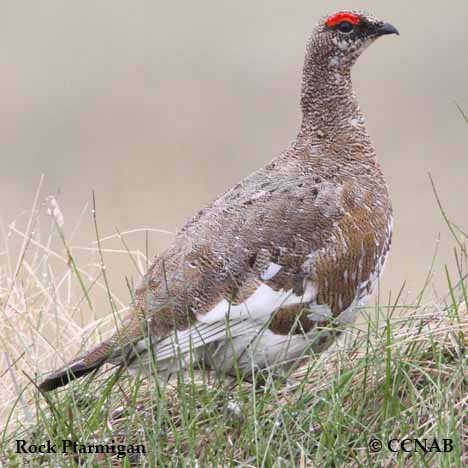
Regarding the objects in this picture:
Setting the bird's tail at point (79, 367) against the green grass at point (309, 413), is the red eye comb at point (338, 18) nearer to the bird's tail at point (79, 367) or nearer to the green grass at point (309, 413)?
the green grass at point (309, 413)

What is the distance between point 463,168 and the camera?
1279cm

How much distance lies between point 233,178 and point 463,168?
220 cm

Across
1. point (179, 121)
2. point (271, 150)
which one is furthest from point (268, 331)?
point (179, 121)

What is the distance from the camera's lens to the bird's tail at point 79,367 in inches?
170

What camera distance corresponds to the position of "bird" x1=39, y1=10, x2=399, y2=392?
4.52 m

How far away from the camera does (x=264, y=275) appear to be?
15.4 ft

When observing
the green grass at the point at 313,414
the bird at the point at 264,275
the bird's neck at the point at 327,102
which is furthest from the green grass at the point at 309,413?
the bird's neck at the point at 327,102

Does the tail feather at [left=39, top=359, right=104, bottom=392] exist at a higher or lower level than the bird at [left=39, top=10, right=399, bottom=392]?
lower

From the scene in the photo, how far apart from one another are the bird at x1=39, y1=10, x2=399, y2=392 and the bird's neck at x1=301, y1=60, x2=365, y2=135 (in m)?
0.19

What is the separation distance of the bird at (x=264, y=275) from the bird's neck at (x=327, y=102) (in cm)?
19

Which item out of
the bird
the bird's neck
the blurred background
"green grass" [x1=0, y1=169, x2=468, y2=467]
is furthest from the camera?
the blurred background

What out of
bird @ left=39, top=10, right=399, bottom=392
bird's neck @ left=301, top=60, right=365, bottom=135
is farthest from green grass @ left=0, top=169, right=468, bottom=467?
bird's neck @ left=301, top=60, right=365, bottom=135

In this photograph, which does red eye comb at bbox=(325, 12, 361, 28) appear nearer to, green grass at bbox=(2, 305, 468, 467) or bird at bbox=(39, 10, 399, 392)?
bird at bbox=(39, 10, 399, 392)

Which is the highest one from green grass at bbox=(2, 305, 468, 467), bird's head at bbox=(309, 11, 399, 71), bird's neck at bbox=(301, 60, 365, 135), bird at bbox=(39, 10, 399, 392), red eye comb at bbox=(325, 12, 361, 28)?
red eye comb at bbox=(325, 12, 361, 28)
